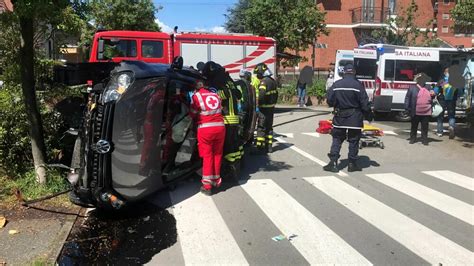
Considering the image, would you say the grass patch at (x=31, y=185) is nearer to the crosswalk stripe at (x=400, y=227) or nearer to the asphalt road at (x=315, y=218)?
the asphalt road at (x=315, y=218)

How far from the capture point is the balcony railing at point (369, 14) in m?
39.4

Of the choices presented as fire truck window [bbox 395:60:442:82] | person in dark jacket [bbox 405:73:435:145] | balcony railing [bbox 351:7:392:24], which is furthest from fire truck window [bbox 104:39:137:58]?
balcony railing [bbox 351:7:392:24]

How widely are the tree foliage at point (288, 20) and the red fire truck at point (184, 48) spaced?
583 cm

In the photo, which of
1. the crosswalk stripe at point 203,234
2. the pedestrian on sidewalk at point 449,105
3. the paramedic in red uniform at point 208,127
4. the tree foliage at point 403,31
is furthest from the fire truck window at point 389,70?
the tree foliage at point 403,31

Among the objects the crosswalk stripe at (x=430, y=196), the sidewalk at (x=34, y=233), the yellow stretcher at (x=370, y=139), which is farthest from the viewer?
the yellow stretcher at (x=370, y=139)

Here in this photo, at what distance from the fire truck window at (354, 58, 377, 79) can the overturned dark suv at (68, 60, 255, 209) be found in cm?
1150

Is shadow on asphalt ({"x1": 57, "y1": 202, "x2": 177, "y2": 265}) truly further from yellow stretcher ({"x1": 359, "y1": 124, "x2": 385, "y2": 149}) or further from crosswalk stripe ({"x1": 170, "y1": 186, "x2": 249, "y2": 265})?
yellow stretcher ({"x1": 359, "y1": 124, "x2": 385, "y2": 149})

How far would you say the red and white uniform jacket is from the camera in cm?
617

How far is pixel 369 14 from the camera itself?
130 ft

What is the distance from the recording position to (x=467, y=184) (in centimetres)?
749

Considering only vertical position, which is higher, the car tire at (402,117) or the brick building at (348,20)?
the brick building at (348,20)

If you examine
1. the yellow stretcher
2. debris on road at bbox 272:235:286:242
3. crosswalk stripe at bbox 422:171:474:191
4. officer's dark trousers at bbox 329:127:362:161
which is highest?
officer's dark trousers at bbox 329:127:362:161

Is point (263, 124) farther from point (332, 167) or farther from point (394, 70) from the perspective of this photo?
point (394, 70)

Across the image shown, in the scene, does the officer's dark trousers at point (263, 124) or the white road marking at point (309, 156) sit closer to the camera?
the white road marking at point (309, 156)
